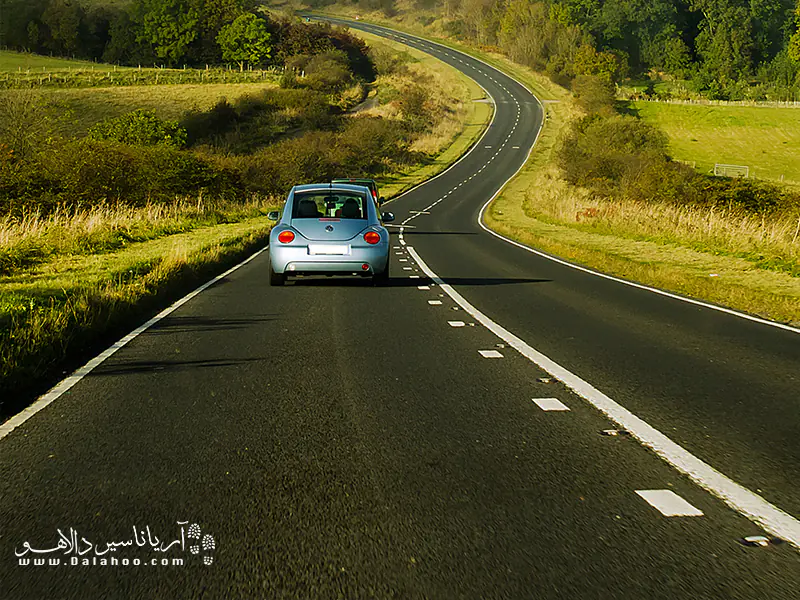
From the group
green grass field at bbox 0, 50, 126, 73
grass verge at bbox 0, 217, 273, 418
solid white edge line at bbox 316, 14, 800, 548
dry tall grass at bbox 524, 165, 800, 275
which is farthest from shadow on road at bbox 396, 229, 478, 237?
green grass field at bbox 0, 50, 126, 73

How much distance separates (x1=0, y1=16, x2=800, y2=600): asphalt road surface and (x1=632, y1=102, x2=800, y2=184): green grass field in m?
68.2

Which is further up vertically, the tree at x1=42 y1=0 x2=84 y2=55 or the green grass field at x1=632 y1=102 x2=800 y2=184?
the tree at x1=42 y1=0 x2=84 y2=55

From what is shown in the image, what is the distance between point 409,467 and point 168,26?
129 meters

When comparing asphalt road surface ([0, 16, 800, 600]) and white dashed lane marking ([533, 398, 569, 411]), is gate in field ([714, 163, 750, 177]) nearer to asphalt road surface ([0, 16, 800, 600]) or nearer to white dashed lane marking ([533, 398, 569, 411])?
asphalt road surface ([0, 16, 800, 600])

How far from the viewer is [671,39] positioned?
152 meters

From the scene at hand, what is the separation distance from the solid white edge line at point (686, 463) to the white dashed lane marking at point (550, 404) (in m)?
0.25

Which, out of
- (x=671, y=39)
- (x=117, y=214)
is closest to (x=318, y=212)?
(x=117, y=214)

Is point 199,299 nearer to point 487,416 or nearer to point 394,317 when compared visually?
point 394,317

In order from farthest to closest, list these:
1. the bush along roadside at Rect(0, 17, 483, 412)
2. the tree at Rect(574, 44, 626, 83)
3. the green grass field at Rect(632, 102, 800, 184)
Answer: the tree at Rect(574, 44, 626, 83), the green grass field at Rect(632, 102, 800, 184), the bush along roadside at Rect(0, 17, 483, 412)

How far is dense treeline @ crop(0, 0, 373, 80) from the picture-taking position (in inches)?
4867

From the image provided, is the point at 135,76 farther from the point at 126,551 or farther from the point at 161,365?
the point at 126,551

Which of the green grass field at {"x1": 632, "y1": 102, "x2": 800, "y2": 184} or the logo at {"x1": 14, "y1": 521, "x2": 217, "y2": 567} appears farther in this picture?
the green grass field at {"x1": 632, "y1": 102, "x2": 800, "y2": 184}

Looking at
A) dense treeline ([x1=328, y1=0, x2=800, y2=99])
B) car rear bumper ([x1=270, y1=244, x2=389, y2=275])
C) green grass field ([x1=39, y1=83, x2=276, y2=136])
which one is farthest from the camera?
dense treeline ([x1=328, y1=0, x2=800, y2=99])

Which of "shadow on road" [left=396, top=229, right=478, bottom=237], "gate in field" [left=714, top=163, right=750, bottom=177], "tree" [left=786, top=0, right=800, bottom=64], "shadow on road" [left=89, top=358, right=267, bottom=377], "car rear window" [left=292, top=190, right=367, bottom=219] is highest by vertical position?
"tree" [left=786, top=0, right=800, bottom=64]
